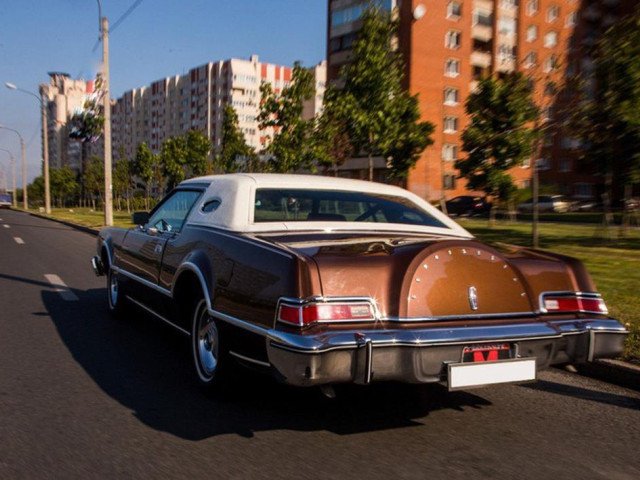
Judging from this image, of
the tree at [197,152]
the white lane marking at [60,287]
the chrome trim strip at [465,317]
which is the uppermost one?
the tree at [197,152]

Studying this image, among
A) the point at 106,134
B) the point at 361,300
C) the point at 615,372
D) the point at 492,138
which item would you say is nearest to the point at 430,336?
the point at 361,300

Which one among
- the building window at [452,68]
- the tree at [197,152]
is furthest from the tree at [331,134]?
the building window at [452,68]

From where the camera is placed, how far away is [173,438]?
10.3ft

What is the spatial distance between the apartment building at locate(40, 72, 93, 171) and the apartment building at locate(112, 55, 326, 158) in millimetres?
→ 40232

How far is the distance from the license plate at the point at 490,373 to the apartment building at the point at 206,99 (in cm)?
7531

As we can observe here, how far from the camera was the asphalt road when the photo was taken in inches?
111

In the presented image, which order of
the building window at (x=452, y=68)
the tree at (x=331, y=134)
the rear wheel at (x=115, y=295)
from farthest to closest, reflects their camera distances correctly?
the building window at (x=452, y=68) → the tree at (x=331, y=134) → the rear wheel at (x=115, y=295)

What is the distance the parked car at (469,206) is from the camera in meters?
35.1

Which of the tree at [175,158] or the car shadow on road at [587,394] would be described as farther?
the tree at [175,158]

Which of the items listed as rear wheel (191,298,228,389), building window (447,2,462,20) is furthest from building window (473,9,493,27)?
rear wheel (191,298,228,389)

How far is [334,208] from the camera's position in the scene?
4.26 metres

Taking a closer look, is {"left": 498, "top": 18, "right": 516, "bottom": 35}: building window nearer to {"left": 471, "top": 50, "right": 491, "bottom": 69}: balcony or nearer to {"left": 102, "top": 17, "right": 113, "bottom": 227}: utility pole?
{"left": 471, "top": 50, "right": 491, "bottom": 69}: balcony

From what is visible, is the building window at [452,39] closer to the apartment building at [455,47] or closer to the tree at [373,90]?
the apartment building at [455,47]

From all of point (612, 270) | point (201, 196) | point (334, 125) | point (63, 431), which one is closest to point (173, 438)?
point (63, 431)
